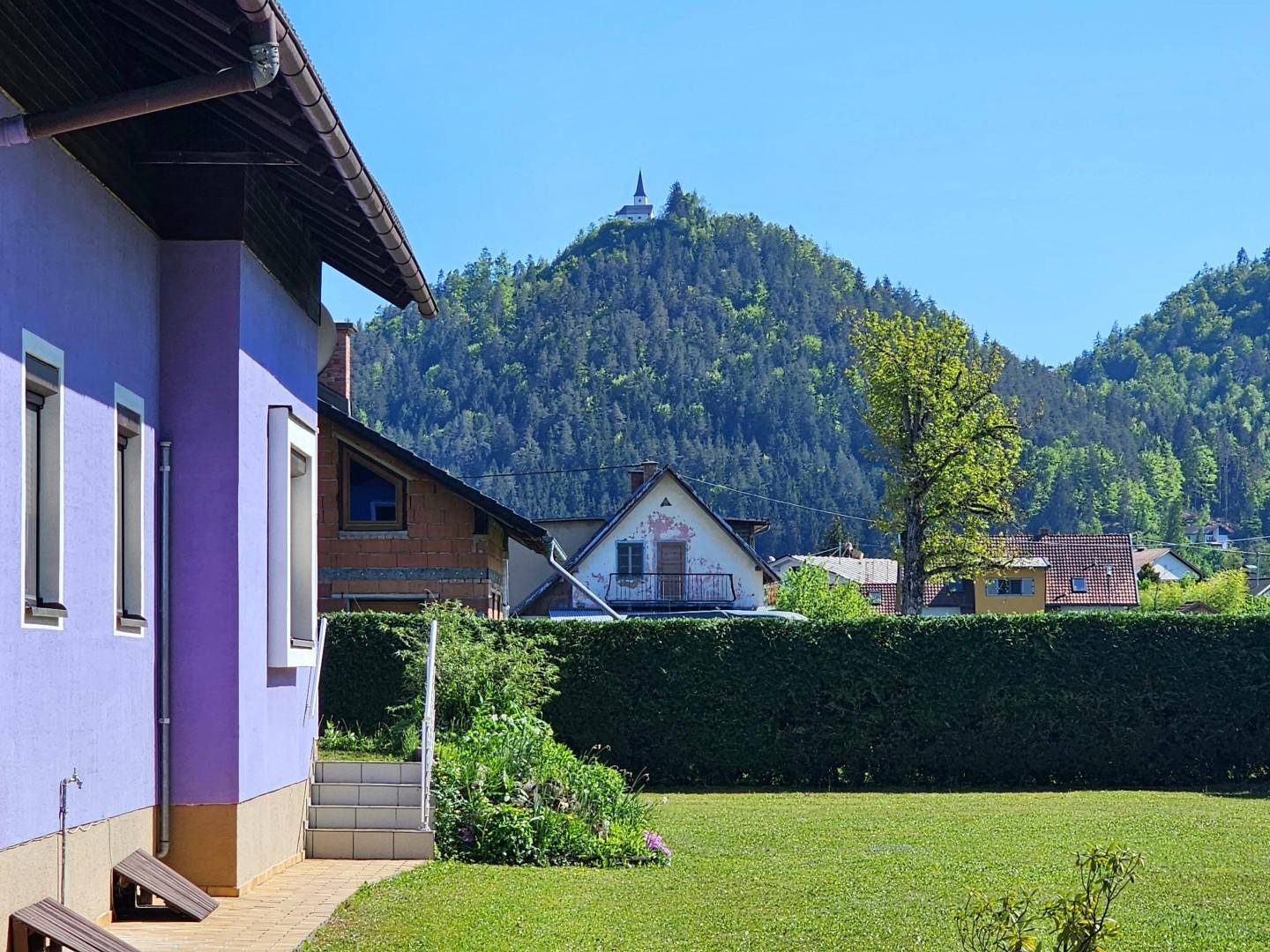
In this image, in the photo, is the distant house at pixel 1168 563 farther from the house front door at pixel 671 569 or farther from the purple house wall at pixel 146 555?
the purple house wall at pixel 146 555

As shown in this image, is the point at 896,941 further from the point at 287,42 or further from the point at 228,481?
the point at 287,42

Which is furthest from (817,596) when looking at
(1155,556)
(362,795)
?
(1155,556)

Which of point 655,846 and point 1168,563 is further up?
point 1168,563

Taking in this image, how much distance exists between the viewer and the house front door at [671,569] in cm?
5838

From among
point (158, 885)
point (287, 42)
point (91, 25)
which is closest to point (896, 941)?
point (158, 885)

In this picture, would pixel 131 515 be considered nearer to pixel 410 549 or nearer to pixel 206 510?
pixel 206 510

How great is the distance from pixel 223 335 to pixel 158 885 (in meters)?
3.51

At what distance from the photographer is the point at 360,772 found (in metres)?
14.4

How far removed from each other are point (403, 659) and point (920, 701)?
8.35 meters

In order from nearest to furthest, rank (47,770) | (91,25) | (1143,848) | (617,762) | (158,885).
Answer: (47,770) < (91,25) < (158,885) < (1143,848) < (617,762)

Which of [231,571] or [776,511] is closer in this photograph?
[231,571]

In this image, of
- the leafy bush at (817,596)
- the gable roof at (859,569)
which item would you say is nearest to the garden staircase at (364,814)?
the leafy bush at (817,596)

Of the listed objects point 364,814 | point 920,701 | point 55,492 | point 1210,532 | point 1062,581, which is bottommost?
point 920,701

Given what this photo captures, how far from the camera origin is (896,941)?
10055 mm
